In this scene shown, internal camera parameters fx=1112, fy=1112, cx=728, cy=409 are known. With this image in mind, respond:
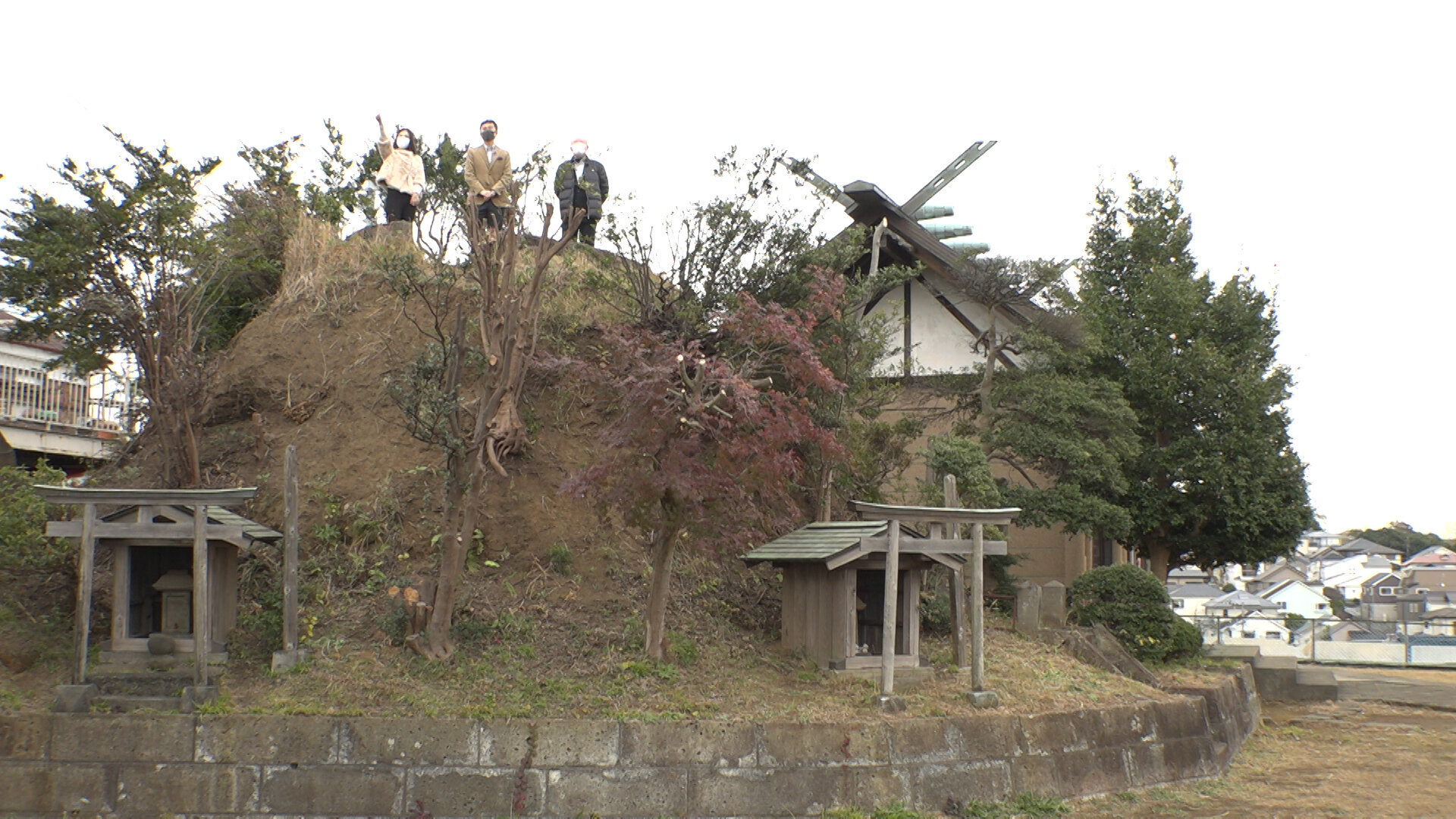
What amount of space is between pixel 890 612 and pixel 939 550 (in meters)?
1.09

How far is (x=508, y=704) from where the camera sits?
10.4 m

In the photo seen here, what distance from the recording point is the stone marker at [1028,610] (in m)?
15.1

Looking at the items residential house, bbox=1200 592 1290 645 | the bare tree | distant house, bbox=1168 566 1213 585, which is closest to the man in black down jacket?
the bare tree

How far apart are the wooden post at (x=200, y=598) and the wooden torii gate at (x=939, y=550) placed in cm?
639

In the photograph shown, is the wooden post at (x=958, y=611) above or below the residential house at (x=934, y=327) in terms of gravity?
below

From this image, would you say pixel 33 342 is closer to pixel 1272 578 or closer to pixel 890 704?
pixel 890 704

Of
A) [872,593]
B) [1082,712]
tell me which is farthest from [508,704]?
[1082,712]

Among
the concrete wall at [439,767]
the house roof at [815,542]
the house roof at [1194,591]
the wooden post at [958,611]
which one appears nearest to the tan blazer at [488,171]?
the house roof at [815,542]

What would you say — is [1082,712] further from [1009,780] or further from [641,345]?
[641,345]

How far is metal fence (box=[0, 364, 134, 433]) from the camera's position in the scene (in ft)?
65.7

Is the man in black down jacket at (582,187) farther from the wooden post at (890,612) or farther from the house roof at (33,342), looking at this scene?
the house roof at (33,342)

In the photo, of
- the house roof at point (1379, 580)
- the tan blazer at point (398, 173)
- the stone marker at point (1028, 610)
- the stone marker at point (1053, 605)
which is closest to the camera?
the stone marker at point (1028, 610)

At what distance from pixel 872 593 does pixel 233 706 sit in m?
6.75

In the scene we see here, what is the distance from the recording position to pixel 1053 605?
15695mm
